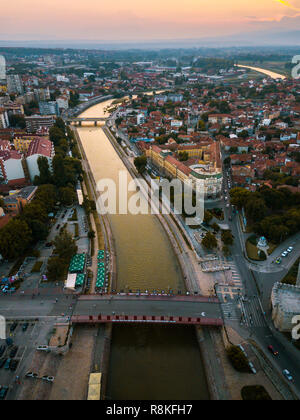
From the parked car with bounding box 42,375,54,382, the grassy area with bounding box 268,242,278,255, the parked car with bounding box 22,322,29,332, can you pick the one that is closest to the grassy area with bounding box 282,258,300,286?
the grassy area with bounding box 268,242,278,255

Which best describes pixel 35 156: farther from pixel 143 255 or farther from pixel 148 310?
pixel 148 310

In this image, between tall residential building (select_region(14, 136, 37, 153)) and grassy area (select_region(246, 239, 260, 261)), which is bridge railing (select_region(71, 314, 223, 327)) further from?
tall residential building (select_region(14, 136, 37, 153))

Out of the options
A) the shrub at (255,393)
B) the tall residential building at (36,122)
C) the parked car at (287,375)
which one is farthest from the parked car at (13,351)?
the tall residential building at (36,122)

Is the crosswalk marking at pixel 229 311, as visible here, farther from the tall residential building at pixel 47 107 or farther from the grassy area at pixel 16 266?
the tall residential building at pixel 47 107

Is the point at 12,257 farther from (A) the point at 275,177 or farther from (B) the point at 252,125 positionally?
(B) the point at 252,125

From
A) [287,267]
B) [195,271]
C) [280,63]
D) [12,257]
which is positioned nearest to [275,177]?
[287,267]
